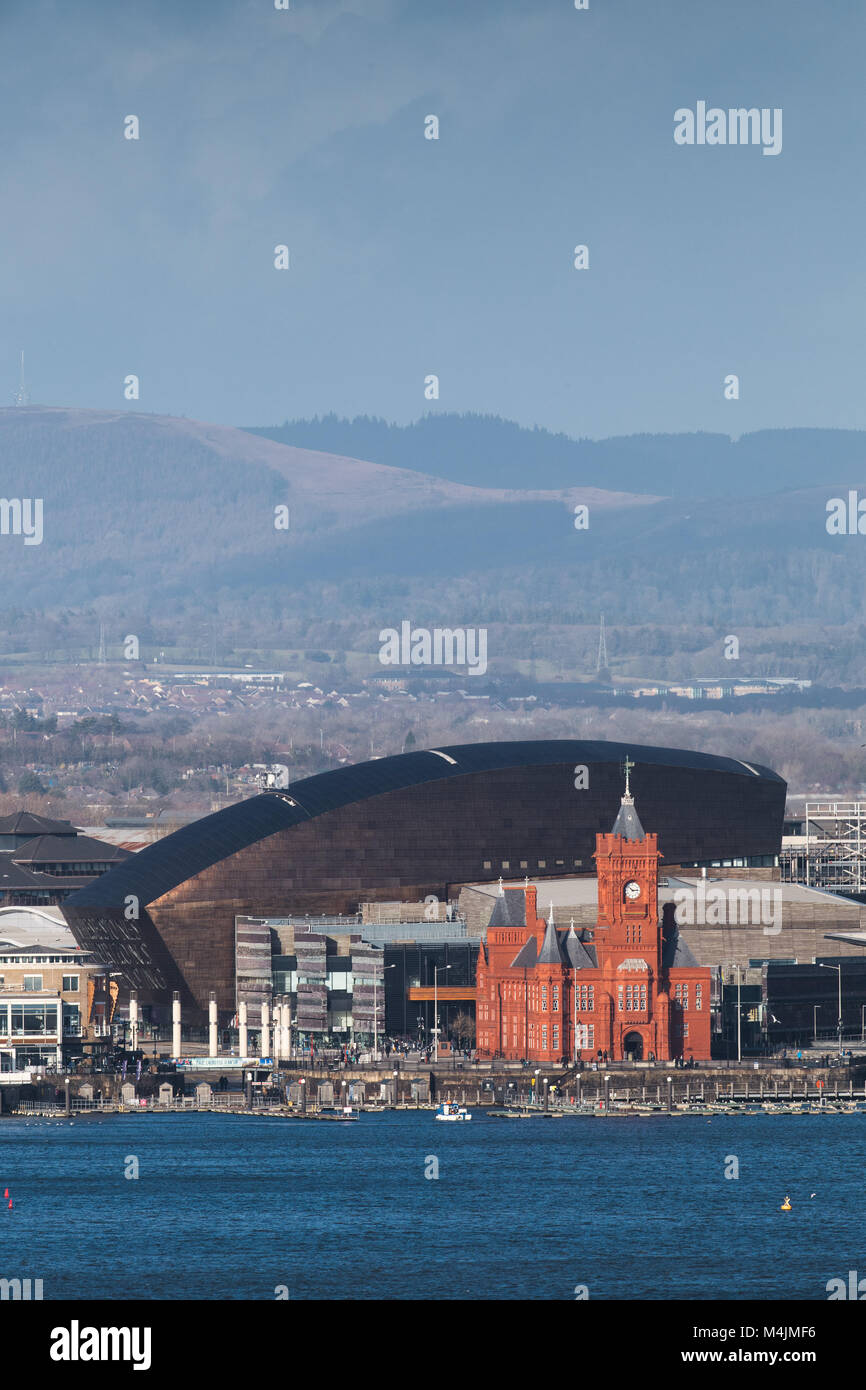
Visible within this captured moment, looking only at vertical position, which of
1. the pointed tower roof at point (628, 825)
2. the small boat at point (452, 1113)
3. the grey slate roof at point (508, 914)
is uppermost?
the pointed tower roof at point (628, 825)

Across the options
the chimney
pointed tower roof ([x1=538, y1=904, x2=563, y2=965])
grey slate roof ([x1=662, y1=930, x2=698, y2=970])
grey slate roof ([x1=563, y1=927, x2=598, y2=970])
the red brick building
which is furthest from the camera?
the chimney

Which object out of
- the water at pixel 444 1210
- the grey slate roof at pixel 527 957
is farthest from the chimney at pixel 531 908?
the water at pixel 444 1210

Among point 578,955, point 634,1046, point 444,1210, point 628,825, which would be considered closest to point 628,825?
point 628,825

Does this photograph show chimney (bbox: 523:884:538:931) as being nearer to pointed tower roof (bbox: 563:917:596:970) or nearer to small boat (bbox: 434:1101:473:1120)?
pointed tower roof (bbox: 563:917:596:970)

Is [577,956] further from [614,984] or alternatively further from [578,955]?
[614,984]

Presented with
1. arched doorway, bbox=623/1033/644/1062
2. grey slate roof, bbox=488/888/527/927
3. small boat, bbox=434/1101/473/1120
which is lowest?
small boat, bbox=434/1101/473/1120

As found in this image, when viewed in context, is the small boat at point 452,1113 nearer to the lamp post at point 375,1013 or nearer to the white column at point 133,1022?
the lamp post at point 375,1013

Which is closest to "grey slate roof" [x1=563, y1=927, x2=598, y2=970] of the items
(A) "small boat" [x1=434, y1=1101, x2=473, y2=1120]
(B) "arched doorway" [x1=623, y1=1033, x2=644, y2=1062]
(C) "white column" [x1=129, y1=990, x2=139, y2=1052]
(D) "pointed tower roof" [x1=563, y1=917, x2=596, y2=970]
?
(D) "pointed tower roof" [x1=563, y1=917, x2=596, y2=970]
